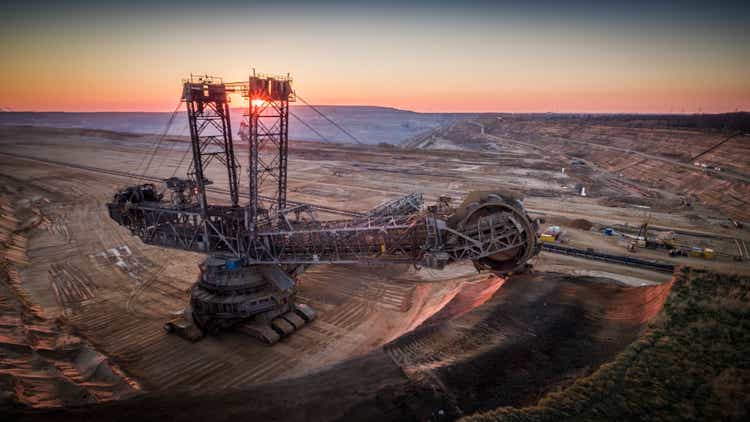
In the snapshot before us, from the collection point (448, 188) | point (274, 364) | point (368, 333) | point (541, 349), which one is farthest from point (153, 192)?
point (448, 188)

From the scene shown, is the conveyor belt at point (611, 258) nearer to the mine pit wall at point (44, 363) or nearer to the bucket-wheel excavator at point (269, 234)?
the bucket-wheel excavator at point (269, 234)

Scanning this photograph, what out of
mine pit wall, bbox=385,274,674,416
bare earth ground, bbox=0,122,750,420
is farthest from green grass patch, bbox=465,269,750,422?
bare earth ground, bbox=0,122,750,420

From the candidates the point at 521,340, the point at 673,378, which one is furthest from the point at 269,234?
the point at 673,378

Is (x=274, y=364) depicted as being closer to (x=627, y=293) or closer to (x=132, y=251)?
(x=627, y=293)

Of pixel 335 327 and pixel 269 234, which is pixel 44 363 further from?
pixel 335 327

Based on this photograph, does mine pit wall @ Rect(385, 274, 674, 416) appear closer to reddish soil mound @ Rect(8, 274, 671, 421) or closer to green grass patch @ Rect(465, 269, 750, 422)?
reddish soil mound @ Rect(8, 274, 671, 421)

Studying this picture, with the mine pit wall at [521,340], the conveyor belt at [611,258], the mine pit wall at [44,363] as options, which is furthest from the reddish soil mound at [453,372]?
the conveyor belt at [611,258]
